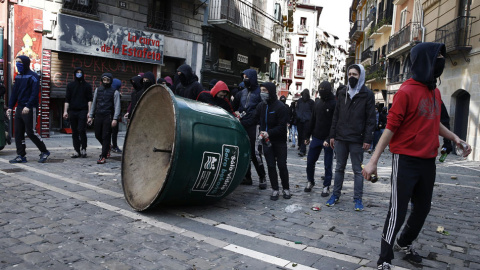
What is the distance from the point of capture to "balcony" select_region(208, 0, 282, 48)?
1880 cm

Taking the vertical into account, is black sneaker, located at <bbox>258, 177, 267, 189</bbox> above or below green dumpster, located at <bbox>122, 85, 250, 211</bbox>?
below

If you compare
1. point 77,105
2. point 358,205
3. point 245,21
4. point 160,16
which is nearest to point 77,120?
point 77,105

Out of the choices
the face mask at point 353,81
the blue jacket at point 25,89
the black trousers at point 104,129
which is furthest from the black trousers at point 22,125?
the face mask at point 353,81

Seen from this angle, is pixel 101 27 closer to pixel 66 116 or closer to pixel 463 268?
pixel 66 116

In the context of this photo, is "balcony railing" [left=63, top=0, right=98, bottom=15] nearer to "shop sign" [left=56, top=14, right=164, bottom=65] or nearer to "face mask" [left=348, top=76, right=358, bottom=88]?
"shop sign" [left=56, top=14, right=164, bottom=65]

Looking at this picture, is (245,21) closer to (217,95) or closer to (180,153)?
(217,95)

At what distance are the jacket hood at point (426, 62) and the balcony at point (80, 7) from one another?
1195cm

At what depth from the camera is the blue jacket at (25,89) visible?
24.0ft

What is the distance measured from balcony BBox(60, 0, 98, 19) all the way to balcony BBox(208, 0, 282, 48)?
20.1ft

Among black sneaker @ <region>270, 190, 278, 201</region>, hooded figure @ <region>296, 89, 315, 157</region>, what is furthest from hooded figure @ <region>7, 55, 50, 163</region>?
hooded figure @ <region>296, 89, 315, 157</region>

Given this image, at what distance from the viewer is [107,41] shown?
14.1 m

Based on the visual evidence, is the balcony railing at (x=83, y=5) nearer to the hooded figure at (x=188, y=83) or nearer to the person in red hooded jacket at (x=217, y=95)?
the hooded figure at (x=188, y=83)

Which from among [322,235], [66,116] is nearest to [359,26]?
[66,116]

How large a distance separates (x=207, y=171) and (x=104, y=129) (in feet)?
14.3
